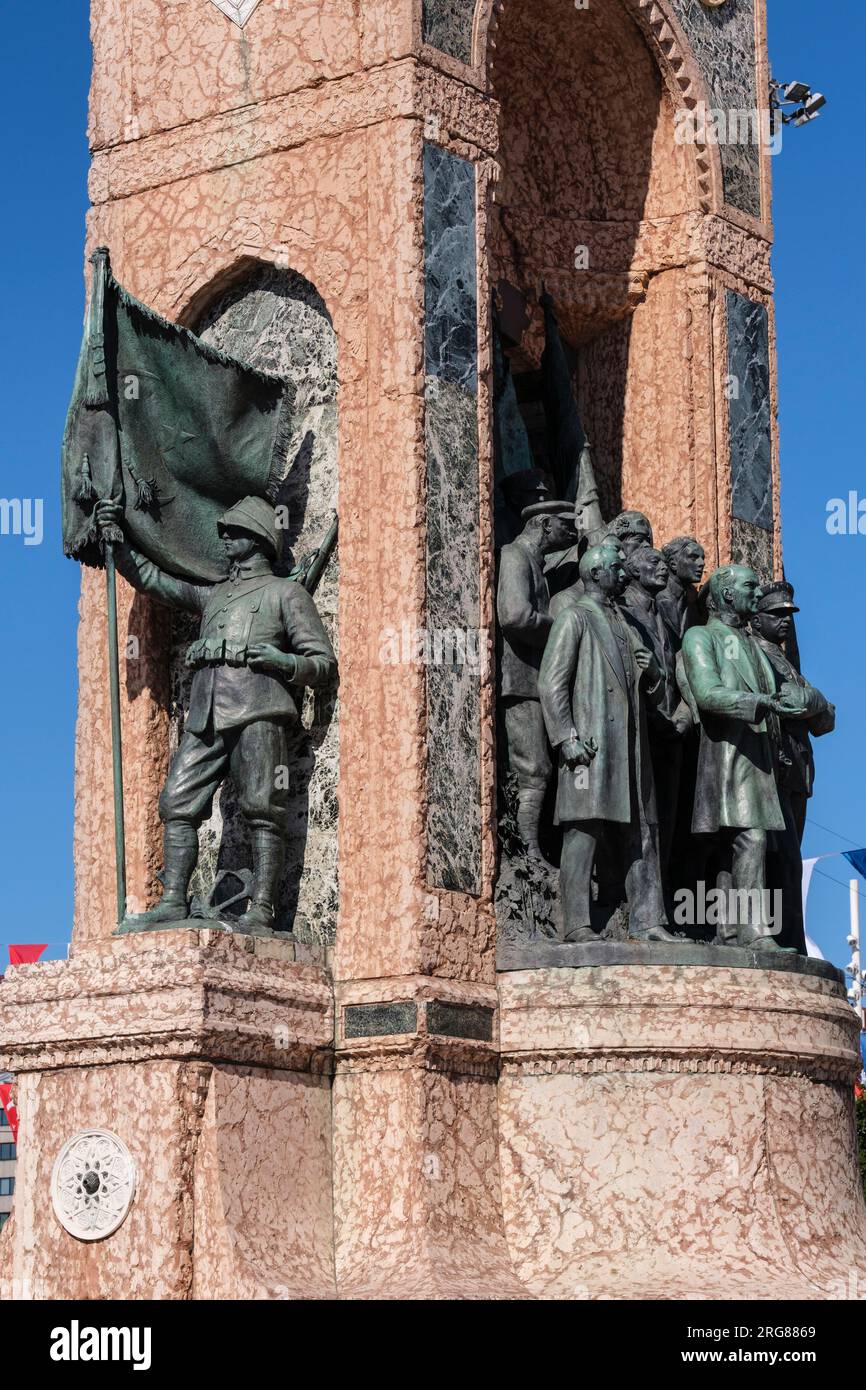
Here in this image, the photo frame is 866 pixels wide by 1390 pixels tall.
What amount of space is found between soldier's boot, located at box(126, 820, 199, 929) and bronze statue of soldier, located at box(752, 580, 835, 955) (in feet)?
11.7

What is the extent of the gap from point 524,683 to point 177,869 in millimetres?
2354

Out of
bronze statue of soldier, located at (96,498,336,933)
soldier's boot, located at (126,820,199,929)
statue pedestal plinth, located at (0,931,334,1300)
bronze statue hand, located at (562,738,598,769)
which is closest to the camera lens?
statue pedestal plinth, located at (0,931,334,1300)

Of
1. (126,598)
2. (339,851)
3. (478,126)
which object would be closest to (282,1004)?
(339,851)

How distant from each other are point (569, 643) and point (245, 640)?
1854mm

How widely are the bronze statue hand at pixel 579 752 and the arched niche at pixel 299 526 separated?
51.5 inches

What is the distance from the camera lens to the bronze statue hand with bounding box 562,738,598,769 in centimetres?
1482

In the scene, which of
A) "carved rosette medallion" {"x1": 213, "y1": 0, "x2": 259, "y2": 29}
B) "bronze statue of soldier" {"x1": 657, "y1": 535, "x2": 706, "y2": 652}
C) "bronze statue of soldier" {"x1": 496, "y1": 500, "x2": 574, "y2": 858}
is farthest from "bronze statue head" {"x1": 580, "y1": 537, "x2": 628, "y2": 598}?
"carved rosette medallion" {"x1": 213, "y1": 0, "x2": 259, "y2": 29}

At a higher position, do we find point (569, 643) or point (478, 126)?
point (478, 126)

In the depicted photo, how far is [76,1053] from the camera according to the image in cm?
1388

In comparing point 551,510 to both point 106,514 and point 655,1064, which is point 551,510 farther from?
point 655,1064

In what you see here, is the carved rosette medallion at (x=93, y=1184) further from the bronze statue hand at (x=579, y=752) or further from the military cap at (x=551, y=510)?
the military cap at (x=551, y=510)

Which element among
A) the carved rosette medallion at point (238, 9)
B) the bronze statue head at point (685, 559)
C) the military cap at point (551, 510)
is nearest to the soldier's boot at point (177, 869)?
the military cap at point (551, 510)

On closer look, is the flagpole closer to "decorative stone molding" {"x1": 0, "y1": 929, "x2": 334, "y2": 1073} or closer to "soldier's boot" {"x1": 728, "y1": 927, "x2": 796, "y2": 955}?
"decorative stone molding" {"x1": 0, "y1": 929, "x2": 334, "y2": 1073}

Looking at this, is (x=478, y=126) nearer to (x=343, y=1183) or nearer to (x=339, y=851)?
(x=339, y=851)
